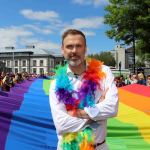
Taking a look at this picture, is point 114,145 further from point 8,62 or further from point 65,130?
point 8,62

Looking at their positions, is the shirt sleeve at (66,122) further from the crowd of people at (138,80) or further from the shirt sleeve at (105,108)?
the crowd of people at (138,80)

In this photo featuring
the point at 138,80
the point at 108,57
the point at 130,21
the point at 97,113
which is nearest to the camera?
the point at 97,113

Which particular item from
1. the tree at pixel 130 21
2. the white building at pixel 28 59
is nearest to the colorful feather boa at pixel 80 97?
the tree at pixel 130 21

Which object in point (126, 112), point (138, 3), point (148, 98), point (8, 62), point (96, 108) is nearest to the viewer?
point (96, 108)

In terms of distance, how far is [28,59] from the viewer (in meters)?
129

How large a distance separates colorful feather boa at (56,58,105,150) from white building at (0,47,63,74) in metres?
126

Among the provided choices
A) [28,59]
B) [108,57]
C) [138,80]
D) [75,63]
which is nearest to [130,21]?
[138,80]

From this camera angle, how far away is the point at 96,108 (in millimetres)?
2752

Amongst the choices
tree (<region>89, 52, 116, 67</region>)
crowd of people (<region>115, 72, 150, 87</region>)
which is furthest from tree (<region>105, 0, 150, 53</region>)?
tree (<region>89, 52, 116, 67</region>)

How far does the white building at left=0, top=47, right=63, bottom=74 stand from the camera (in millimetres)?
129125

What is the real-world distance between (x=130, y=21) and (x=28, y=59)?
342 ft

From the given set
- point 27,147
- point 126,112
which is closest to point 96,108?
point 27,147

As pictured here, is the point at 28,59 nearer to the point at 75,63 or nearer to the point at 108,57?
the point at 108,57

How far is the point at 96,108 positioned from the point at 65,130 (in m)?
0.25
